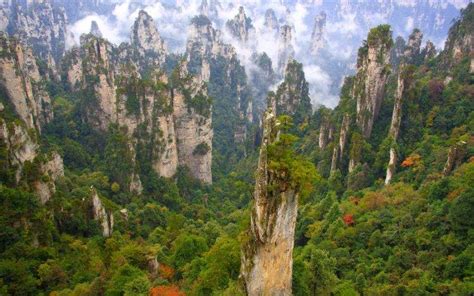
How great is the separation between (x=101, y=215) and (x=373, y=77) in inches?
1381

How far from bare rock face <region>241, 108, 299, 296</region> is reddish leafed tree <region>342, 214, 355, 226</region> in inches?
709

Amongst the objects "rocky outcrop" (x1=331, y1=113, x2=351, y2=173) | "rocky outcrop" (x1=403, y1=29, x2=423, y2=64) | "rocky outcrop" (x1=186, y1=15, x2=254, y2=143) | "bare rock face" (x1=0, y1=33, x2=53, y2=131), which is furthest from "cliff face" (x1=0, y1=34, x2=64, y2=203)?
"rocky outcrop" (x1=403, y1=29, x2=423, y2=64)

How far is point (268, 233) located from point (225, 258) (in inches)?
247

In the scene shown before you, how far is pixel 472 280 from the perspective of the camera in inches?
1077

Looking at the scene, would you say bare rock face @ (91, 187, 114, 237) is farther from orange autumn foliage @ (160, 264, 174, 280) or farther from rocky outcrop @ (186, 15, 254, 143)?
rocky outcrop @ (186, 15, 254, 143)

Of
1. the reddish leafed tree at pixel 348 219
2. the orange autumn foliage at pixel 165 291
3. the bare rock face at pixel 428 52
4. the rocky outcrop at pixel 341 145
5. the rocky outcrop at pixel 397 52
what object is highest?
the rocky outcrop at pixel 397 52

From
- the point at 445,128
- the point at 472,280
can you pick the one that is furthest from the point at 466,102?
the point at 472,280

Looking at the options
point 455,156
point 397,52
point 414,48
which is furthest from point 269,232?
point 397,52

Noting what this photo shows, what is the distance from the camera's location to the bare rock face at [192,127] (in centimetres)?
6800

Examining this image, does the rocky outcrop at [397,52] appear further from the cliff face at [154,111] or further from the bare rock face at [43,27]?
the bare rock face at [43,27]

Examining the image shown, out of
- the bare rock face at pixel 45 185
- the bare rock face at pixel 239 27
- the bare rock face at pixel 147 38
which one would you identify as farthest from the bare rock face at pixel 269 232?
the bare rock face at pixel 239 27

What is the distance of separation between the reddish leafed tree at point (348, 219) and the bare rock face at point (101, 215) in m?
20.4

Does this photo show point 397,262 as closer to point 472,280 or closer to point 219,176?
point 472,280

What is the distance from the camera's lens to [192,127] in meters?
69.0
